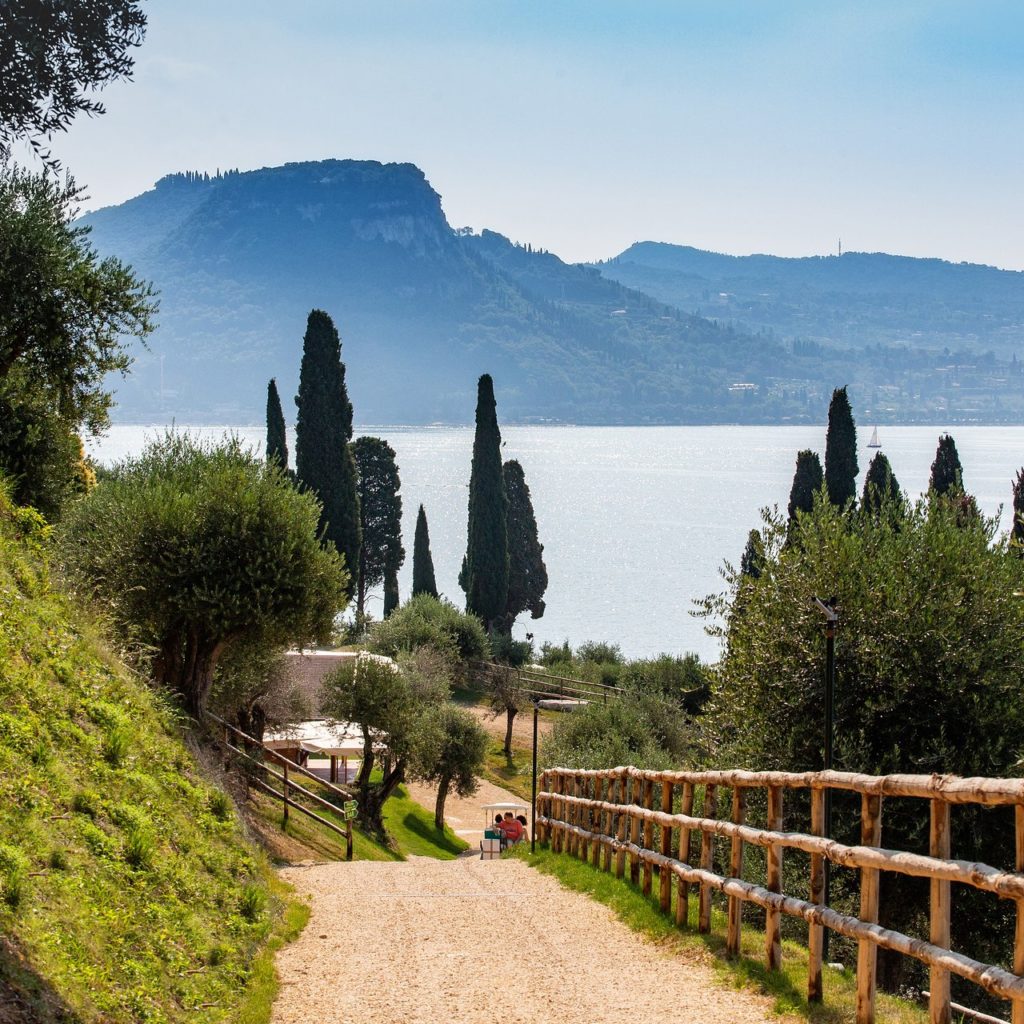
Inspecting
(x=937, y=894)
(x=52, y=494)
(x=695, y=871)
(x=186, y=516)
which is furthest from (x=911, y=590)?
(x=52, y=494)

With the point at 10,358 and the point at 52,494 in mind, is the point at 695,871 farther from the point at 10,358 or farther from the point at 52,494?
the point at 52,494

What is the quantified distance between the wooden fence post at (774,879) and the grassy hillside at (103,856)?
384cm

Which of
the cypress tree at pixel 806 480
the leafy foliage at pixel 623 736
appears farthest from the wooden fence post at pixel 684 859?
the cypress tree at pixel 806 480

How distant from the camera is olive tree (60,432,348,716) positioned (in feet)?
73.8

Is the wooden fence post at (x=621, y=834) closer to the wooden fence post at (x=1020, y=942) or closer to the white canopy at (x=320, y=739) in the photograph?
the wooden fence post at (x=1020, y=942)

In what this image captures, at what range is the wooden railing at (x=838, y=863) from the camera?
682 cm

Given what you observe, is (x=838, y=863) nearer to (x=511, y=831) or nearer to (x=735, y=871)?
(x=735, y=871)

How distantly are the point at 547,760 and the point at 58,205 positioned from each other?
23.8 metres

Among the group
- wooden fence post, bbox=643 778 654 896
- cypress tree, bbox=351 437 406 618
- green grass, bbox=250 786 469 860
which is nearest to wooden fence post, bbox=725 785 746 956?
wooden fence post, bbox=643 778 654 896

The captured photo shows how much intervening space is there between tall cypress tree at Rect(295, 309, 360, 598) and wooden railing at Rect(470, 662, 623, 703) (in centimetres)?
800

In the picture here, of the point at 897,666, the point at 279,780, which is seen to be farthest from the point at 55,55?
the point at 279,780

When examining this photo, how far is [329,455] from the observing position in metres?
57.1

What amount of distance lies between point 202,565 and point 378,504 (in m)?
55.1

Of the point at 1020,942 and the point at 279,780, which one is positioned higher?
the point at 1020,942
